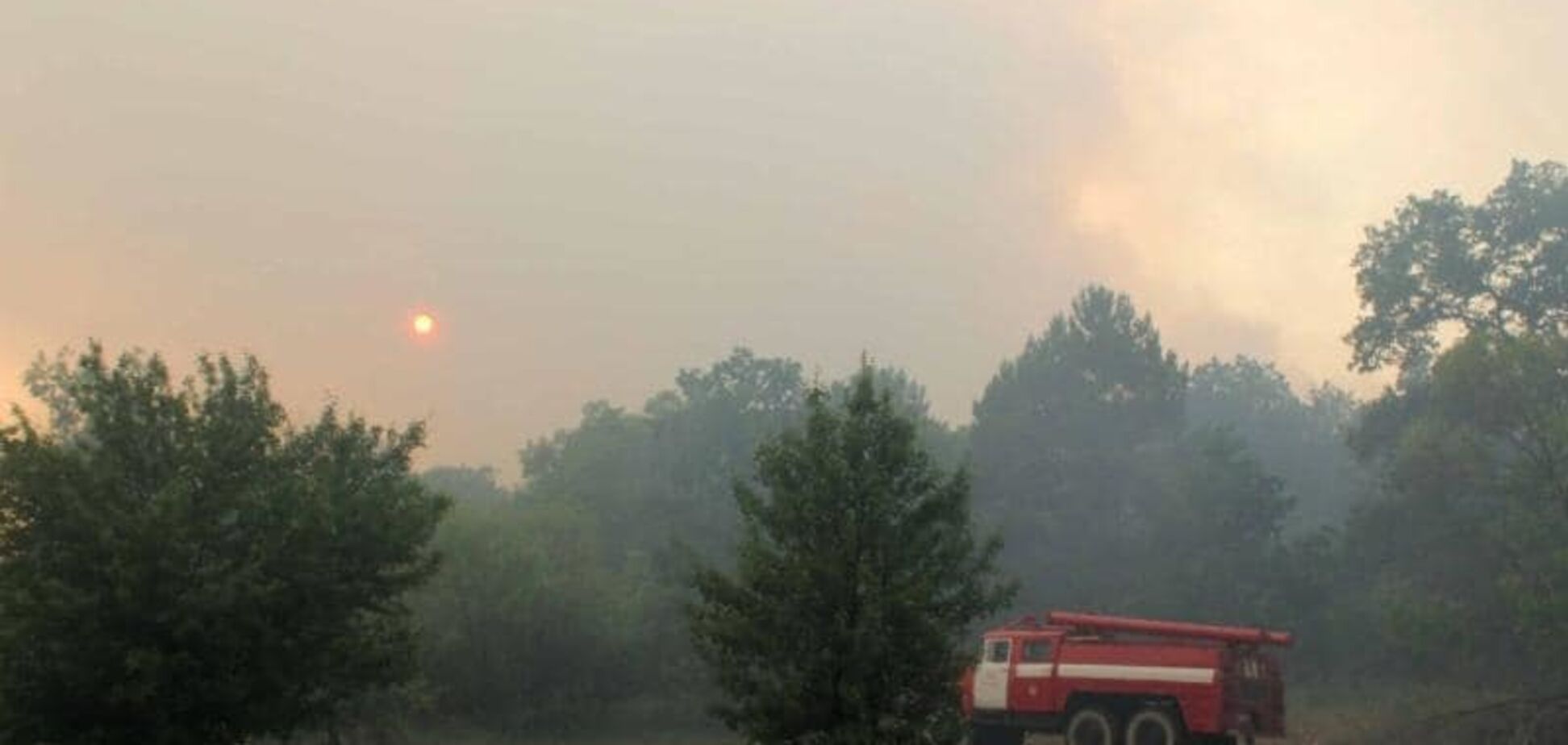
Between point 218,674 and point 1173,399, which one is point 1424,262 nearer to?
point 1173,399

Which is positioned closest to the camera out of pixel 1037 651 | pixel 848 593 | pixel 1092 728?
pixel 848 593

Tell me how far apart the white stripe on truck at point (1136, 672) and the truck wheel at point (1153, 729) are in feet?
2.32

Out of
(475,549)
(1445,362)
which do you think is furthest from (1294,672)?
(475,549)

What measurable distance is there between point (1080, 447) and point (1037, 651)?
41.9 meters

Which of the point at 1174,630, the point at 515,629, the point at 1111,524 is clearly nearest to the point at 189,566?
the point at 1174,630

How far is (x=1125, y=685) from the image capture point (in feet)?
89.0

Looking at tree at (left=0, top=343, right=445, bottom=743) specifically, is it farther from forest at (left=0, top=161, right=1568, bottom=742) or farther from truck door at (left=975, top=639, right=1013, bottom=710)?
truck door at (left=975, top=639, right=1013, bottom=710)

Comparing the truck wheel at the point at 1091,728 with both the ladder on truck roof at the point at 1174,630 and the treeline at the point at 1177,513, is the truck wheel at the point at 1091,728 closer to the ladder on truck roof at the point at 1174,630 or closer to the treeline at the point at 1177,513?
the ladder on truck roof at the point at 1174,630

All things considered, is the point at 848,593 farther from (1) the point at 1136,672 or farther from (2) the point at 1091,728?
(2) the point at 1091,728


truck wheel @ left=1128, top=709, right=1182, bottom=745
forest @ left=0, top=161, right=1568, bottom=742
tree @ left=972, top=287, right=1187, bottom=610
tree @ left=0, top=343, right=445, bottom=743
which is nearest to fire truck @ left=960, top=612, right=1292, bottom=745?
truck wheel @ left=1128, top=709, right=1182, bottom=745

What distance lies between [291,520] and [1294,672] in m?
50.4

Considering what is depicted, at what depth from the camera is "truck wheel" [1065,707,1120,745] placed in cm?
2716

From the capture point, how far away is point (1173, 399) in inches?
2940

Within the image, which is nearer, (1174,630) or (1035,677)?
(1174,630)
